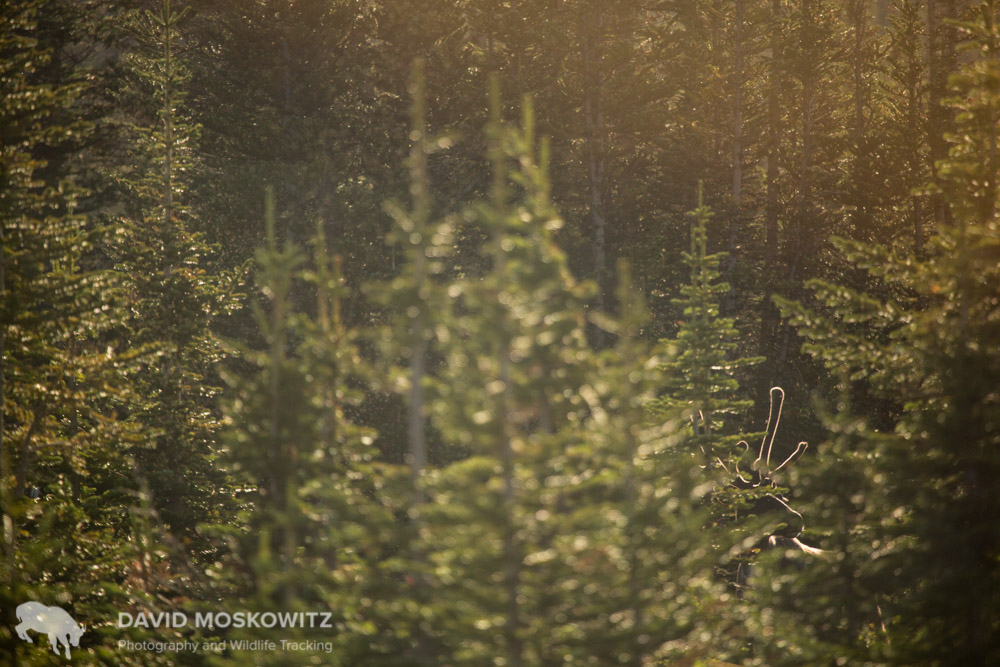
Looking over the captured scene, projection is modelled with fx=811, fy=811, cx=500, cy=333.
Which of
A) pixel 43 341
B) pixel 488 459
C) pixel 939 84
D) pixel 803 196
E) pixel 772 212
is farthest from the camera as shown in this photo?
pixel 803 196

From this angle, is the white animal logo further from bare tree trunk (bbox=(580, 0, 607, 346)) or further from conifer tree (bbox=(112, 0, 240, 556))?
bare tree trunk (bbox=(580, 0, 607, 346))

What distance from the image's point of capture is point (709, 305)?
17922 millimetres

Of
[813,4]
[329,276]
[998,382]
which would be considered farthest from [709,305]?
[813,4]

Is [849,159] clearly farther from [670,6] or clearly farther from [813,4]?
[670,6]

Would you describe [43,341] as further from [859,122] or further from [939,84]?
[859,122]

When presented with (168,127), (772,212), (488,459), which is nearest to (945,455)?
(488,459)

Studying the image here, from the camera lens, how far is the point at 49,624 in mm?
10844

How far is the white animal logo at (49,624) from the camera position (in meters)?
10.6

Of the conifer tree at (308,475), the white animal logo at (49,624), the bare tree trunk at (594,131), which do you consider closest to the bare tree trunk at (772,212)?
the bare tree trunk at (594,131)

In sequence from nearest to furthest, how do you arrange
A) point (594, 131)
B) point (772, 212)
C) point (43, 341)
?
point (43, 341), point (772, 212), point (594, 131)

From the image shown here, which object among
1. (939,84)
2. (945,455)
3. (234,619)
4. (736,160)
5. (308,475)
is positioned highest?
(736,160)

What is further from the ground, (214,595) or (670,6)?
(670,6)

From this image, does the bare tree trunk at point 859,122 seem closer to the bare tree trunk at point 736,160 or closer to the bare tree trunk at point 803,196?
the bare tree trunk at point 803,196

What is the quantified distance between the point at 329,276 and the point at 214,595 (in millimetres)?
5053
